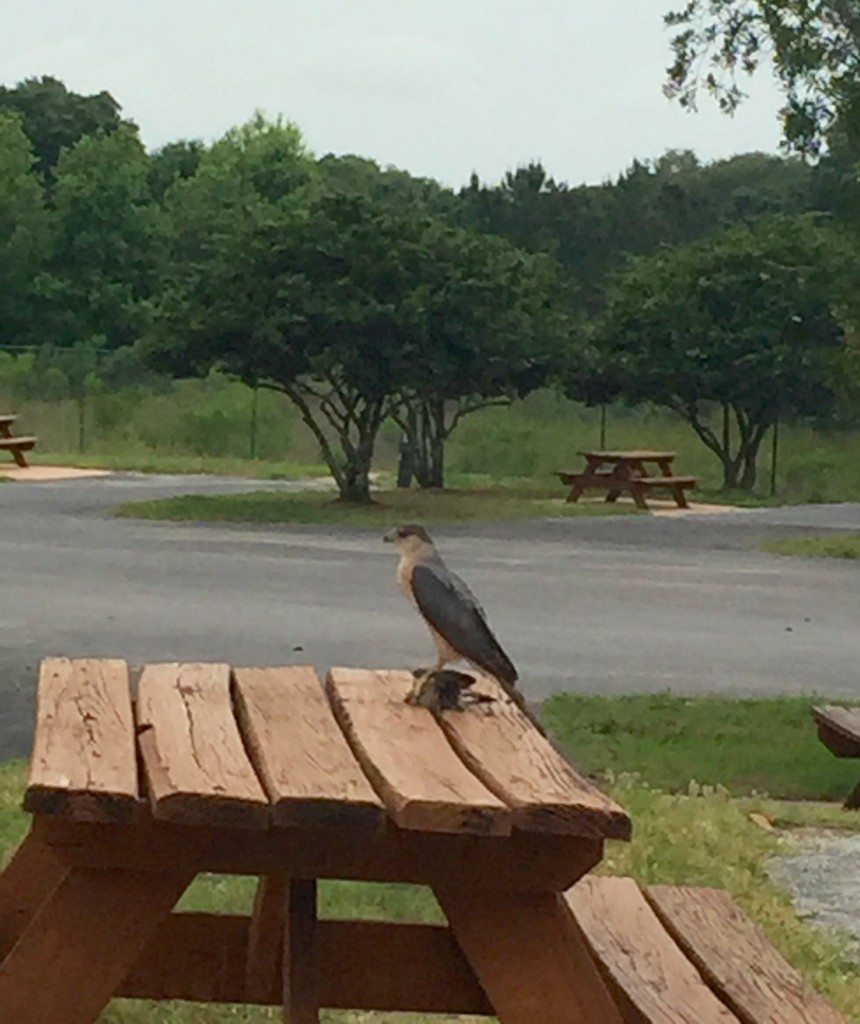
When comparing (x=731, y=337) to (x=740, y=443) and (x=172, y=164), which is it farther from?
(x=172, y=164)

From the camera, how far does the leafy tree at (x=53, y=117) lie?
70.2 meters

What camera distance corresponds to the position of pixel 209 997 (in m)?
3.96

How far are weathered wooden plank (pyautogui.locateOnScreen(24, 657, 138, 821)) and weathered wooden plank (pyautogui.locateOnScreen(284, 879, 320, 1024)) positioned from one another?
0.43m

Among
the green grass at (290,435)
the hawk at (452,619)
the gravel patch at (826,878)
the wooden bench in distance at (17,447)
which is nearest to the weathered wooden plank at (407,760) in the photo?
the hawk at (452,619)

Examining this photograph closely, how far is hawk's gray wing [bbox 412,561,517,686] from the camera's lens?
4.53m

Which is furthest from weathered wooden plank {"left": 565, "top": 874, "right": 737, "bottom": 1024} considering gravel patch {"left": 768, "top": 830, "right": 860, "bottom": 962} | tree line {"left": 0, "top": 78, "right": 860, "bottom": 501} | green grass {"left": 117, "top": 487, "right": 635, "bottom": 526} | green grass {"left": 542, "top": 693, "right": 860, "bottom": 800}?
green grass {"left": 117, "top": 487, "right": 635, "bottom": 526}

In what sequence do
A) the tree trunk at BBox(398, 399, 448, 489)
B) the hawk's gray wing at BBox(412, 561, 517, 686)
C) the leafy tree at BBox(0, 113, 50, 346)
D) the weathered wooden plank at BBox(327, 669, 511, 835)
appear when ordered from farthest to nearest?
the leafy tree at BBox(0, 113, 50, 346) < the tree trunk at BBox(398, 399, 448, 489) < the hawk's gray wing at BBox(412, 561, 517, 686) < the weathered wooden plank at BBox(327, 669, 511, 835)

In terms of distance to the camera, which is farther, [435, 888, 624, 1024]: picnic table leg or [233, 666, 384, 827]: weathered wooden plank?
[435, 888, 624, 1024]: picnic table leg

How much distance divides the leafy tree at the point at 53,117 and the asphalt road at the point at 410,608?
161 feet

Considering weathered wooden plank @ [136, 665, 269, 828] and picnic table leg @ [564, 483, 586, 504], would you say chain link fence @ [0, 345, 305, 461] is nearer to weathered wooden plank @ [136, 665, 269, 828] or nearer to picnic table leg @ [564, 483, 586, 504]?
picnic table leg @ [564, 483, 586, 504]

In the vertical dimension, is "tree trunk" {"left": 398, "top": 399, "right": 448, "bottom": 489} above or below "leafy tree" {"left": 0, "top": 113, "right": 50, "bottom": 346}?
below

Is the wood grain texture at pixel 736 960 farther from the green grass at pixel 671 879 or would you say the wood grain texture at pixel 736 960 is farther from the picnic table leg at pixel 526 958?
the green grass at pixel 671 879

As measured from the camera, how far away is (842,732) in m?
7.53

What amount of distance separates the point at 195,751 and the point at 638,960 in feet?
3.27
